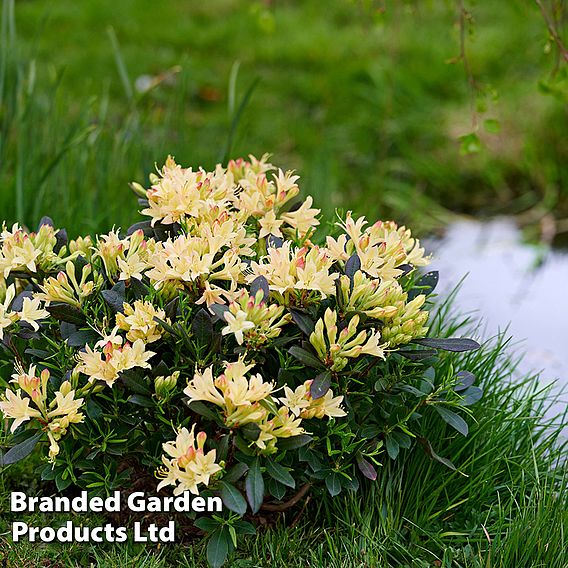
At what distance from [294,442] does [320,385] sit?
13cm

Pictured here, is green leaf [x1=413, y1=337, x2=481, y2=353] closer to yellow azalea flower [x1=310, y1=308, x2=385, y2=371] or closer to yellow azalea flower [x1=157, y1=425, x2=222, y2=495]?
yellow azalea flower [x1=310, y1=308, x2=385, y2=371]

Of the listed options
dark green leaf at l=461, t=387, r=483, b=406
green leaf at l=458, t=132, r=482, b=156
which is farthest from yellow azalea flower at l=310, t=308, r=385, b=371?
green leaf at l=458, t=132, r=482, b=156

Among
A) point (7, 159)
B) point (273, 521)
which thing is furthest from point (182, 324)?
point (7, 159)

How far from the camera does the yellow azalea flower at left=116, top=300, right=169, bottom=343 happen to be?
167 centimetres

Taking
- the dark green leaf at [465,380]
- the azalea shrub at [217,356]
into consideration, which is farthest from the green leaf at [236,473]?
the dark green leaf at [465,380]

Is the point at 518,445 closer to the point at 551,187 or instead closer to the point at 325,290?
→ the point at 325,290

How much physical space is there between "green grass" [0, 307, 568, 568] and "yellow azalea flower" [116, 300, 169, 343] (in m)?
0.51

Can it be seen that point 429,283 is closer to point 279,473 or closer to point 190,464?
point 279,473

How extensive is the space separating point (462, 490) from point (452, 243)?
2528 mm

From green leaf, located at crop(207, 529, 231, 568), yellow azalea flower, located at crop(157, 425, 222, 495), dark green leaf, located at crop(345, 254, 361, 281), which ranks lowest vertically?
green leaf, located at crop(207, 529, 231, 568)

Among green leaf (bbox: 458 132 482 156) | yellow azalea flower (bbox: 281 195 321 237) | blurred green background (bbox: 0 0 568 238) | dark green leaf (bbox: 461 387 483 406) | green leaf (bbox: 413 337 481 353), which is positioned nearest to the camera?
green leaf (bbox: 413 337 481 353)

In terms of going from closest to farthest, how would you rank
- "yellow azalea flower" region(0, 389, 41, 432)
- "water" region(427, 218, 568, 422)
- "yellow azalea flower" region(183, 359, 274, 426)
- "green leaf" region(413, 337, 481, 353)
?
"yellow azalea flower" region(183, 359, 274, 426) < "yellow azalea flower" region(0, 389, 41, 432) < "green leaf" region(413, 337, 481, 353) < "water" region(427, 218, 568, 422)

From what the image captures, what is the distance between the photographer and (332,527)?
1.99m

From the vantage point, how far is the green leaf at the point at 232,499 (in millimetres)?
1575
